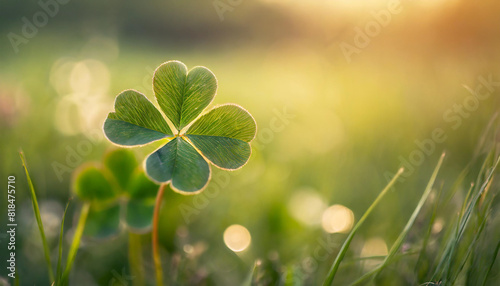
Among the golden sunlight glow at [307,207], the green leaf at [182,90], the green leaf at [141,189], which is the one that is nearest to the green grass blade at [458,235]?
the green leaf at [182,90]

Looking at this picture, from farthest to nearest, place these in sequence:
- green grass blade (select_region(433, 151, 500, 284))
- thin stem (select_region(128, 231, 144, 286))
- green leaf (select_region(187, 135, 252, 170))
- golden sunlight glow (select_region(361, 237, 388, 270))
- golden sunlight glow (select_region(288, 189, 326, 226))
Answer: golden sunlight glow (select_region(288, 189, 326, 226)) < golden sunlight glow (select_region(361, 237, 388, 270)) < thin stem (select_region(128, 231, 144, 286)) < green leaf (select_region(187, 135, 252, 170)) < green grass blade (select_region(433, 151, 500, 284))

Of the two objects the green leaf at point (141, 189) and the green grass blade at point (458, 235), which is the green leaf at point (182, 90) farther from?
the green grass blade at point (458, 235)

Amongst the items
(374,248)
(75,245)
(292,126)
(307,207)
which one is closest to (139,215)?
(75,245)

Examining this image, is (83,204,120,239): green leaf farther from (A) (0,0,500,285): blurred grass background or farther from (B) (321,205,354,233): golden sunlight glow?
(B) (321,205,354,233): golden sunlight glow

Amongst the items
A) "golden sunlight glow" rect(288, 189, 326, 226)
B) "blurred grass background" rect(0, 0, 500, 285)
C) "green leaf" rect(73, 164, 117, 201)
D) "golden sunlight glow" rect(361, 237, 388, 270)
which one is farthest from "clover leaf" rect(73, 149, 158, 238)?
"golden sunlight glow" rect(361, 237, 388, 270)

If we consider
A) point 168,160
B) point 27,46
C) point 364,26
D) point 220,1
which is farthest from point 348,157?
point 220,1

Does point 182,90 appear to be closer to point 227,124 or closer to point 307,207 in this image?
point 227,124

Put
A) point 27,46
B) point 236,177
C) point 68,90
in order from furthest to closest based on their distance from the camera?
point 27,46, point 68,90, point 236,177

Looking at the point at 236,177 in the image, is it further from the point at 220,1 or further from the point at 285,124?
the point at 220,1
